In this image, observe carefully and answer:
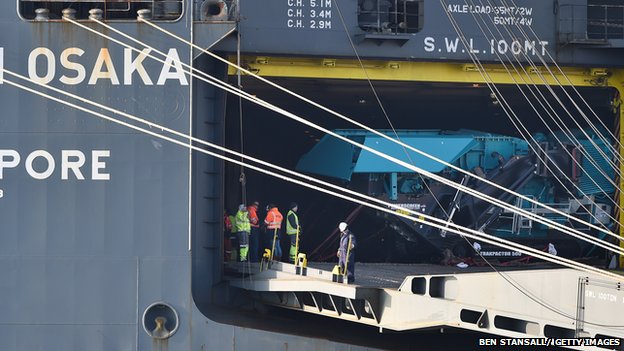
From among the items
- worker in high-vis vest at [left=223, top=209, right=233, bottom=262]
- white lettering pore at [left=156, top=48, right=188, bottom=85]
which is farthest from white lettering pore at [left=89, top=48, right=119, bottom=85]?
worker in high-vis vest at [left=223, top=209, right=233, bottom=262]

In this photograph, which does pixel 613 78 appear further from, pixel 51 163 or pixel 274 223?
pixel 51 163

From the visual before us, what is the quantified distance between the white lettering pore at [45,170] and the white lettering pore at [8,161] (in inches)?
7.3

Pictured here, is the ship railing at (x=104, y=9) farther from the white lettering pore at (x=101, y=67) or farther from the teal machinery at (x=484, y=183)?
the teal machinery at (x=484, y=183)

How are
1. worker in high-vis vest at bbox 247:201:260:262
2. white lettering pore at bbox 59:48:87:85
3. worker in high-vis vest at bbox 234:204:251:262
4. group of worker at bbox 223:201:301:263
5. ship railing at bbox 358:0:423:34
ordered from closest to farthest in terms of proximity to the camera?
white lettering pore at bbox 59:48:87:85, ship railing at bbox 358:0:423:34, worker in high-vis vest at bbox 234:204:251:262, group of worker at bbox 223:201:301:263, worker in high-vis vest at bbox 247:201:260:262

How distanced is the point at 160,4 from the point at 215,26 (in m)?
0.97

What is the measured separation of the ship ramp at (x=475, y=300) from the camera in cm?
1233

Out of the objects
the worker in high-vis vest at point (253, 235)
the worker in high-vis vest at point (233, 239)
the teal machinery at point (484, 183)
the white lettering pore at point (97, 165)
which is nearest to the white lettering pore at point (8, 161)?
the white lettering pore at point (97, 165)

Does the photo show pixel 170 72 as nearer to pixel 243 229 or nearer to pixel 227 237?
pixel 243 229

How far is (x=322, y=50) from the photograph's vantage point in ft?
58.3

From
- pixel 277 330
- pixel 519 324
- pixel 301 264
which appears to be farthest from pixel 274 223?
pixel 519 324

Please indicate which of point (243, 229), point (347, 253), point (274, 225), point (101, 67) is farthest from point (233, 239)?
point (101, 67)

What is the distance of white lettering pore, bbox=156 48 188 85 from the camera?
15.9 metres

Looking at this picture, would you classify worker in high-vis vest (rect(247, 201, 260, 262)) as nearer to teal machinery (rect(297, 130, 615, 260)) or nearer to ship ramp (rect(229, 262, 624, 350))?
ship ramp (rect(229, 262, 624, 350))

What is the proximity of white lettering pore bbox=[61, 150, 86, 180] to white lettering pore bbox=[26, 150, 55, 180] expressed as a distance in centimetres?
19
